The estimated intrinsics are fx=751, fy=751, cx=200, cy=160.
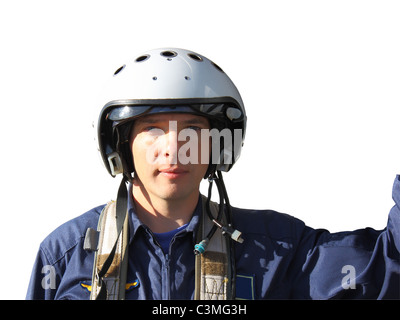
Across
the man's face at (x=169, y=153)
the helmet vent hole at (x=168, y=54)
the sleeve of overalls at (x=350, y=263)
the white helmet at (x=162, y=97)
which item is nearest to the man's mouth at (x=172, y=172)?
the man's face at (x=169, y=153)

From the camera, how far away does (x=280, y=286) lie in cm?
450

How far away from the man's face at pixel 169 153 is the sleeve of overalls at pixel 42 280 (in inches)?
31.7

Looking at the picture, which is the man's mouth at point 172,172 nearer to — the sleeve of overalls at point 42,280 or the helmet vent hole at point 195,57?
the helmet vent hole at point 195,57

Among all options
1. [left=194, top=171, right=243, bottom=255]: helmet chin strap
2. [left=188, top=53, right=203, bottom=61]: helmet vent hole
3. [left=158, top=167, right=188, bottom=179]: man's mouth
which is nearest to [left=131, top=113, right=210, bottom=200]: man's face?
[left=158, top=167, right=188, bottom=179]: man's mouth

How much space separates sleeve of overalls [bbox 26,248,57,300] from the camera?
4617 millimetres

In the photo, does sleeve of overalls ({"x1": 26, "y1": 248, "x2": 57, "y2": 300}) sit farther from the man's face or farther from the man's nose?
the man's nose

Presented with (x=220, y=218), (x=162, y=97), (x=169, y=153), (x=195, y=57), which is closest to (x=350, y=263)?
(x=220, y=218)

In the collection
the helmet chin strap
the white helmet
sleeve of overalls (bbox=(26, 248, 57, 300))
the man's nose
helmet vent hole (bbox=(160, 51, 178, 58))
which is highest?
helmet vent hole (bbox=(160, 51, 178, 58))

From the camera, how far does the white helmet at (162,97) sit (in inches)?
175

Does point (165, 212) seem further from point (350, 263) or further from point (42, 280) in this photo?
point (350, 263)

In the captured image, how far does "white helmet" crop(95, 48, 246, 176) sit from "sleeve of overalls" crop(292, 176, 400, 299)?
2.51 ft
